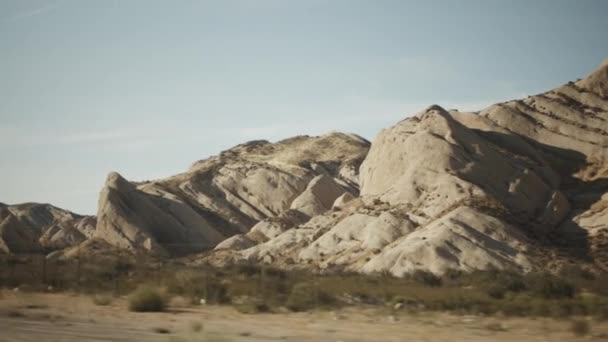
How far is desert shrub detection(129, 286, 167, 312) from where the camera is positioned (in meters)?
20.9

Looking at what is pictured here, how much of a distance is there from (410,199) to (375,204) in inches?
126

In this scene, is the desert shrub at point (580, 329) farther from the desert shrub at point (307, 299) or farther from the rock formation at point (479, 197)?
the rock formation at point (479, 197)

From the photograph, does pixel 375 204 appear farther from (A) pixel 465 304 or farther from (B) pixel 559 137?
(A) pixel 465 304

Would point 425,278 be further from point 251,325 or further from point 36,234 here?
point 36,234

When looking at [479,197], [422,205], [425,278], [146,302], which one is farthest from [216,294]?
[479,197]

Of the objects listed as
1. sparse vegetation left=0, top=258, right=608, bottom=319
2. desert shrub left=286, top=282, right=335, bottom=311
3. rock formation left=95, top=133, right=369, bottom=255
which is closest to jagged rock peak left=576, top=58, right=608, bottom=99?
rock formation left=95, top=133, right=369, bottom=255

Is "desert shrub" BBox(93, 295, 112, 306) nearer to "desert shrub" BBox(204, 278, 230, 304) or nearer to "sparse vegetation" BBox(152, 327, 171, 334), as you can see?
"desert shrub" BBox(204, 278, 230, 304)

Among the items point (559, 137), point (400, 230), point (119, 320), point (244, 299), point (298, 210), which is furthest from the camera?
point (298, 210)

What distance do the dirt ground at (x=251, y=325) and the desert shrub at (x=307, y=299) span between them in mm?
1240

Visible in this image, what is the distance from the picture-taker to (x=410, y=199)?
168ft

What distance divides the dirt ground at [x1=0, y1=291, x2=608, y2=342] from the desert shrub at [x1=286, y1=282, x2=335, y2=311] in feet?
4.07

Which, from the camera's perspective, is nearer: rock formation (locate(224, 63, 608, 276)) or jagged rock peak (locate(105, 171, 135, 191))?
rock formation (locate(224, 63, 608, 276))

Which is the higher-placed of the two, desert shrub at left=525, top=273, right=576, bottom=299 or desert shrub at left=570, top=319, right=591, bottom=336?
desert shrub at left=525, top=273, right=576, bottom=299

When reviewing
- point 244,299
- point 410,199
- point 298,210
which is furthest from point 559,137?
point 244,299
